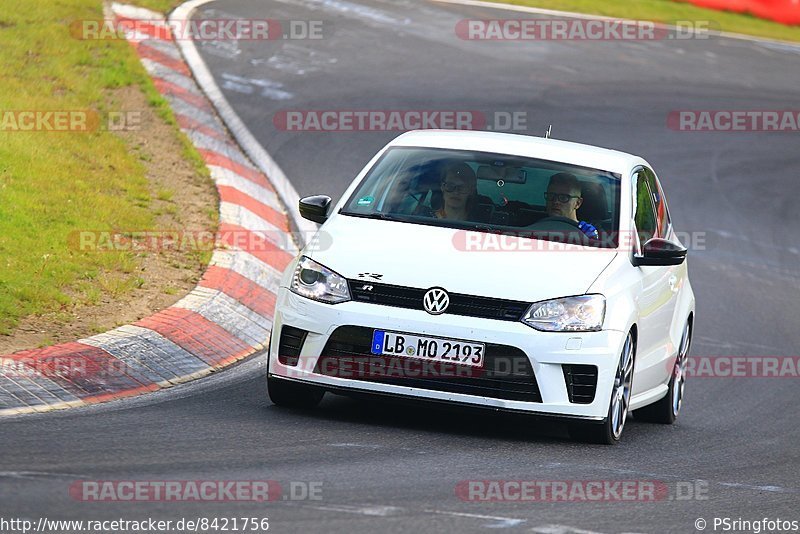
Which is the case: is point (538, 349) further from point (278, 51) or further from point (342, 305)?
point (278, 51)

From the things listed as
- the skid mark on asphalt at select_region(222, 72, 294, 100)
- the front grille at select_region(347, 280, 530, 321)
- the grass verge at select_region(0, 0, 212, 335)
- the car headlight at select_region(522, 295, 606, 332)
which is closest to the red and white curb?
the grass verge at select_region(0, 0, 212, 335)

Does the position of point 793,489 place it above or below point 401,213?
below

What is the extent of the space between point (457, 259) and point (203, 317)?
9.41ft

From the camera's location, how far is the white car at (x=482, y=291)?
723 centimetres

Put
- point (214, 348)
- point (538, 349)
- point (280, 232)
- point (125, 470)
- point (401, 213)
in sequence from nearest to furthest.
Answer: point (125, 470) < point (538, 349) < point (401, 213) < point (214, 348) < point (280, 232)

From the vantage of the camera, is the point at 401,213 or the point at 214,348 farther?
the point at 214,348

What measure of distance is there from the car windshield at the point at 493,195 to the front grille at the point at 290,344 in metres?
1.01

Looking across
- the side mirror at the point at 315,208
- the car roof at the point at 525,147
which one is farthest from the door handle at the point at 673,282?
the side mirror at the point at 315,208

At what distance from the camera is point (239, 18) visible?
2112 cm

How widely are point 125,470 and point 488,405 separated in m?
2.05

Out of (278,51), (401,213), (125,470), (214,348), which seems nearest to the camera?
(125,470)

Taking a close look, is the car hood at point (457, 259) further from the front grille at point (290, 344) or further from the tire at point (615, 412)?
the tire at point (615, 412)

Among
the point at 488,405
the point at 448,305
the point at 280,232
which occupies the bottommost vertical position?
the point at 280,232

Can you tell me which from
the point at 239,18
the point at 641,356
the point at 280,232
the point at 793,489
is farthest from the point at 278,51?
the point at 793,489
